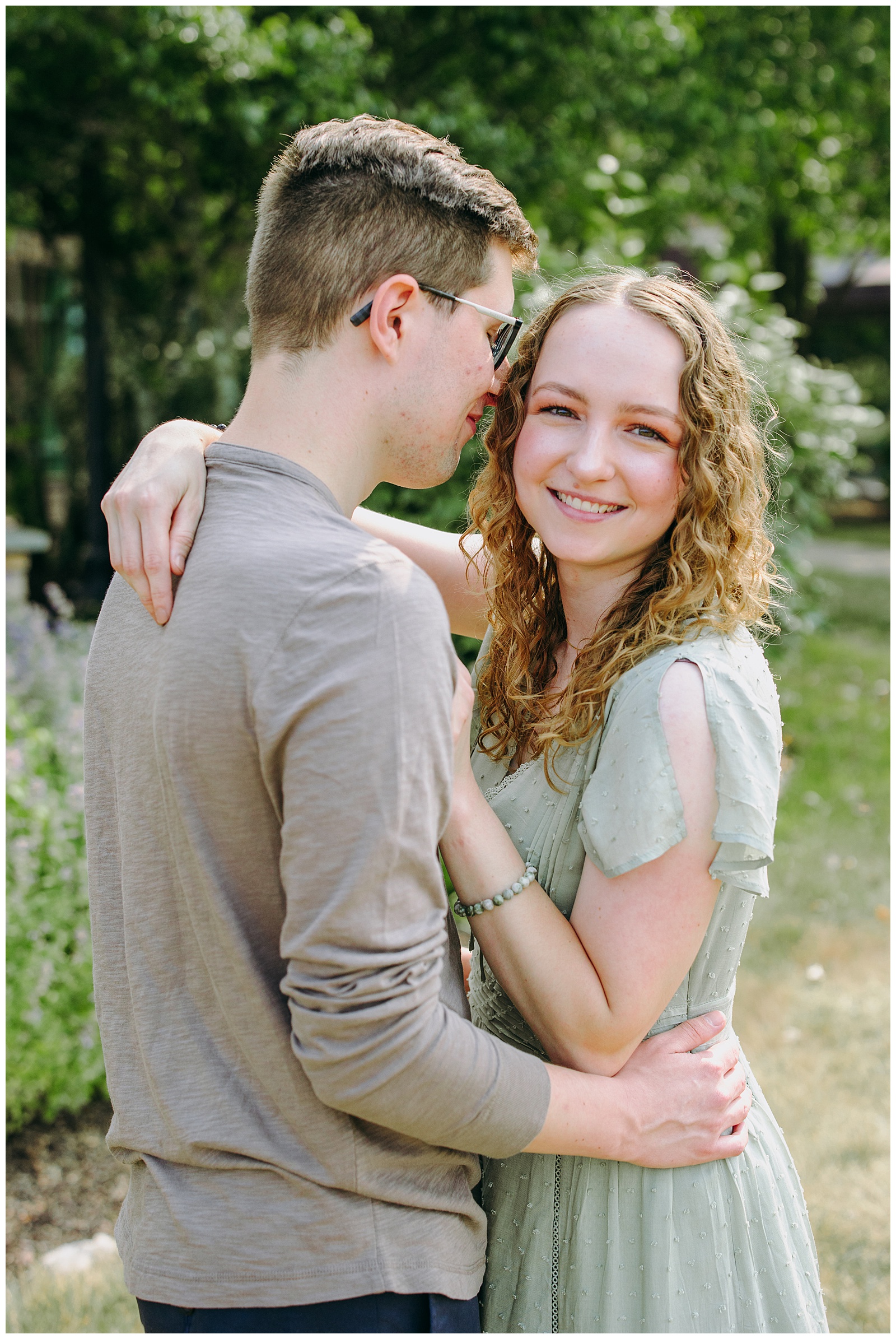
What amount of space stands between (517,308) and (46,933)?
3.41 m

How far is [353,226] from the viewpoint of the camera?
1.59m

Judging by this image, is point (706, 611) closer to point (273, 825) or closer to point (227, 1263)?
point (273, 825)

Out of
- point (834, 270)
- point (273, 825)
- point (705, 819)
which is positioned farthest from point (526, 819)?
point (834, 270)

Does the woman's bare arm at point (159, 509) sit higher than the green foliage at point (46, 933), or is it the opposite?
the woman's bare arm at point (159, 509)

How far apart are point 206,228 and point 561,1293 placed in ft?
28.1

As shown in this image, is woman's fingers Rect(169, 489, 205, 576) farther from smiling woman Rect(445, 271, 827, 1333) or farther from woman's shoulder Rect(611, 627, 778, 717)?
woman's shoulder Rect(611, 627, 778, 717)

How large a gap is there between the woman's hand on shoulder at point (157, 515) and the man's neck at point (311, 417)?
3.9 inches

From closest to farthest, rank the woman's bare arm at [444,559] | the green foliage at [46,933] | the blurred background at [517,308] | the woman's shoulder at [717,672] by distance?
the woman's shoulder at [717,672]
the woman's bare arm at [444,559]
the green foliage at [46,933]
the blurred background at [517,308]

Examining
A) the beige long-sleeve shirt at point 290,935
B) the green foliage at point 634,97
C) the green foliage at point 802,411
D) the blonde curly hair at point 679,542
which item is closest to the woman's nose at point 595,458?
the blonde curly hair at point 679,542

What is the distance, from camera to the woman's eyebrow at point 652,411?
5.92 feet

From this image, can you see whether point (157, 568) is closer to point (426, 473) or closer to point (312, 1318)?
point (426, 473)

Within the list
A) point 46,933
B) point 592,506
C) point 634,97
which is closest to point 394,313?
point 592,506

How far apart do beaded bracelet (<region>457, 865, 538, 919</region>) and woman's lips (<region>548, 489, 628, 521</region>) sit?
0.64m

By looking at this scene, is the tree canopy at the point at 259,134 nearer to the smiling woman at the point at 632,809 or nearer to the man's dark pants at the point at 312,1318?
the smiling woman at the point at 632,809
